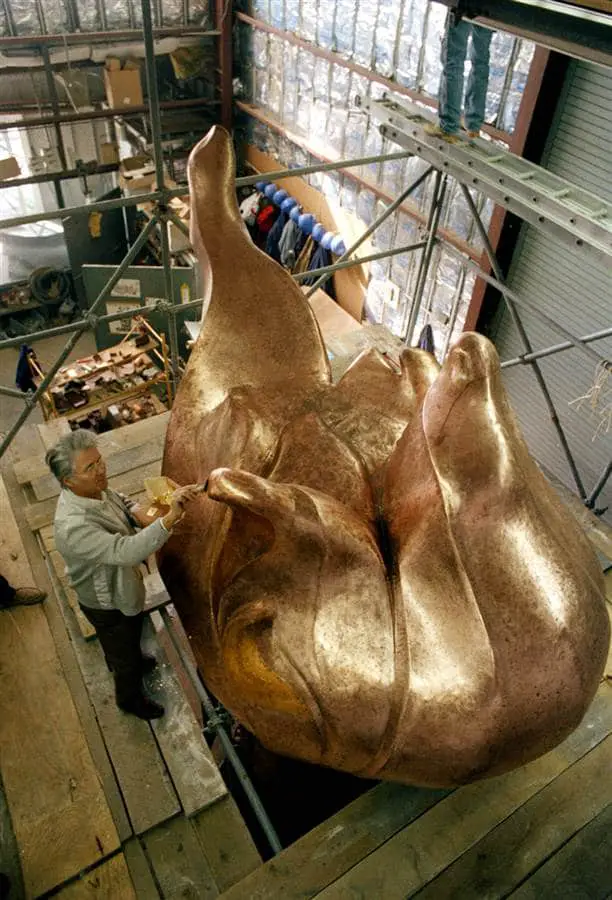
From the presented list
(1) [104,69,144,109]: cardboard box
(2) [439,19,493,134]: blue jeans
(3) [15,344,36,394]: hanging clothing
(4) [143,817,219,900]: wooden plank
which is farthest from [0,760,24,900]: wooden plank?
(1) [104,69,144,109]: cardboard box

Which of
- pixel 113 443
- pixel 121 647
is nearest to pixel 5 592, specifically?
pixel 121 647

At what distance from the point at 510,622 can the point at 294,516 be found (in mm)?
777

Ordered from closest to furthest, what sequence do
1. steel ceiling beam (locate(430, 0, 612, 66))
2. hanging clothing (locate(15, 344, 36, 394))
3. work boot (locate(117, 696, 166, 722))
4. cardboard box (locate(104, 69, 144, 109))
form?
steel ceiling beam (locate(430, 0, 612, 66)), work boot (locate(117, 696, 166, 722)), hanging clothing (locate(15, 344, 36, 394)), cardboard box (locate(104, 69, 144, 109))

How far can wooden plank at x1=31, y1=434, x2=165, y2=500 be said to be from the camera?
4750mm

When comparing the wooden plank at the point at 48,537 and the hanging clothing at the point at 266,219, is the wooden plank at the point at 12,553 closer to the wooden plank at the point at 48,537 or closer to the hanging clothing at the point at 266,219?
the wooden plank at the point at 48,537

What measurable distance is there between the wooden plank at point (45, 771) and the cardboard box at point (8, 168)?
851 cm

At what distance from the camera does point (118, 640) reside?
3.31 m

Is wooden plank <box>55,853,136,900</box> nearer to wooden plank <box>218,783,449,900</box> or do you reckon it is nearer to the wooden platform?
the wooden platform

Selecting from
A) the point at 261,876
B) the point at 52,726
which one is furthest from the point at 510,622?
the point at 52,726

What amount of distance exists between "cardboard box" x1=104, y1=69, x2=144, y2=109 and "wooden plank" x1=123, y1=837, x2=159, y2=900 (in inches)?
428

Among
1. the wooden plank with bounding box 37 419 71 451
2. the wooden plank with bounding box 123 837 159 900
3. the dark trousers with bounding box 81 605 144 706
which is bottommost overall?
the wooden plank with bounding box 37 419 71 451

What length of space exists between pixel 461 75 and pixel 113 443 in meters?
3.42

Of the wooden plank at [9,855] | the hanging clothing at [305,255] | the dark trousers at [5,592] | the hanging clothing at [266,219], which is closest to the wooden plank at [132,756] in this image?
the wooden plank at [9,855]

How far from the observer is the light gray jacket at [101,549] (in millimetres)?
2867
